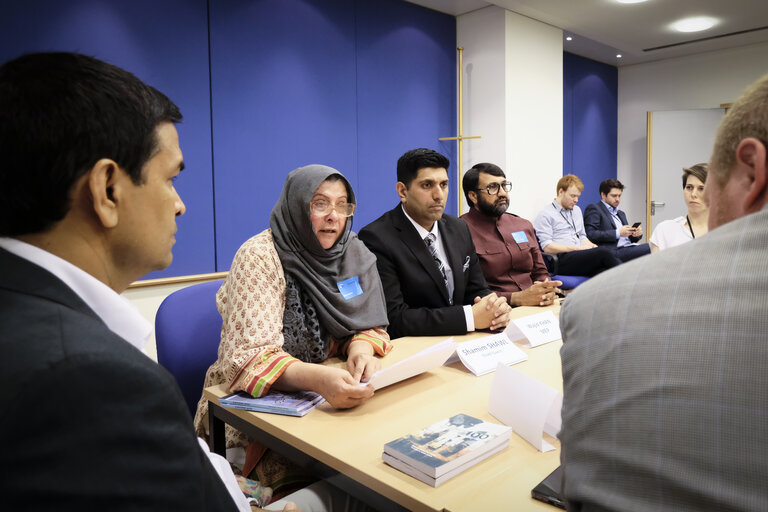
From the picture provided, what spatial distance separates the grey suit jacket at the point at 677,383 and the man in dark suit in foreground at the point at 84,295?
510 millimetres

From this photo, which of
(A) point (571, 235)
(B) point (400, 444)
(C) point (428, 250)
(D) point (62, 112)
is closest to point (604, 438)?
(B) point (400, 444)

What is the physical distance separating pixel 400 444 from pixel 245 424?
51cm

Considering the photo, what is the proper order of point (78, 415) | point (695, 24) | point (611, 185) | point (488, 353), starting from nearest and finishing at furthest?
point (78, 415)
point (488, 353)
point (695, 24)
point (611, 185)

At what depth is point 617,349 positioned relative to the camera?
669 mm

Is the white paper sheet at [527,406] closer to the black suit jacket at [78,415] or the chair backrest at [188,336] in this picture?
the black suit jacket at [78,415]

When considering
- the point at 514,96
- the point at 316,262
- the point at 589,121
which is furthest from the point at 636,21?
the point at 316,262

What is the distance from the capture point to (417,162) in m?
2.63

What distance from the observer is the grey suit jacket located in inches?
22.8

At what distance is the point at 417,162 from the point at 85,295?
2.09m

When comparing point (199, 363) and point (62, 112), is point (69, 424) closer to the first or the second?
point (62, 112)

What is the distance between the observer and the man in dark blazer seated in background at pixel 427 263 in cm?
210

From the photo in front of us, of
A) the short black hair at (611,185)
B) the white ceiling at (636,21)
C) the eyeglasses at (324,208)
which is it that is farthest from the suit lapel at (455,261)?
the short black hair at (611,185)

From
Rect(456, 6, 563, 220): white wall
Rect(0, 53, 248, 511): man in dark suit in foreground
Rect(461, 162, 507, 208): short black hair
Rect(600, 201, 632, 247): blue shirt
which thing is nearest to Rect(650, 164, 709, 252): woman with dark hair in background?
Rect(461, 162, 507, 208): short black hair

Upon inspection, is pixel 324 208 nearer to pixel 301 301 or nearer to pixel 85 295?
pixel 301 301
